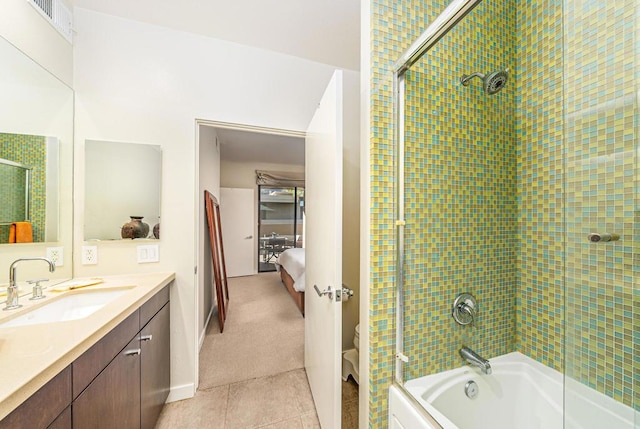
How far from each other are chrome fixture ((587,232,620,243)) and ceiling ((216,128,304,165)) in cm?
288

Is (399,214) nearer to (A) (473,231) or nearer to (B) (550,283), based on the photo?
(A) (473,231)

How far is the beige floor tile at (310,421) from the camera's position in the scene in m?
1.41

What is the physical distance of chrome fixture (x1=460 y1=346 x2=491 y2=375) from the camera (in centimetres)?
113

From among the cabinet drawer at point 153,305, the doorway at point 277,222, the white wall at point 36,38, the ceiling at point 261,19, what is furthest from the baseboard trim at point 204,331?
the ceiling at point 261,19

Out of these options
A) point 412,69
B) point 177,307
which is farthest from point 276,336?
point 412,69

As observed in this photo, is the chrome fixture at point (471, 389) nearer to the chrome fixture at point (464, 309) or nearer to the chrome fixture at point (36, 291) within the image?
the chrome fixture at point (464, 309)

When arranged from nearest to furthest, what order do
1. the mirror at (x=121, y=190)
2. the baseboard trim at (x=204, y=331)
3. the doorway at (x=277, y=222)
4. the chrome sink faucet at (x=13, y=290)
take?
the chrome sink faucet at (x=13, y=290) → the mirror at (x=121, y=190) → the baseboard trim at (x=204, y=331) → the doorway at (x=277, y=222)

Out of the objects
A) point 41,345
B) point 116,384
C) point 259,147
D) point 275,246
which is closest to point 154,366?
point 116,384

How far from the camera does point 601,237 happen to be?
86cm

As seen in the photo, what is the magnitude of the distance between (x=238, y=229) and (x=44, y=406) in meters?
4.35

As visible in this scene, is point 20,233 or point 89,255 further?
point 89,255

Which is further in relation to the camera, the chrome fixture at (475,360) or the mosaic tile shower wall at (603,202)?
the chrome fixture at (475,360)

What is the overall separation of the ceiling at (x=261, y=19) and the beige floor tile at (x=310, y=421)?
265cm

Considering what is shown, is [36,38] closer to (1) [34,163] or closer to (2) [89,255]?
(1) [34,163]
